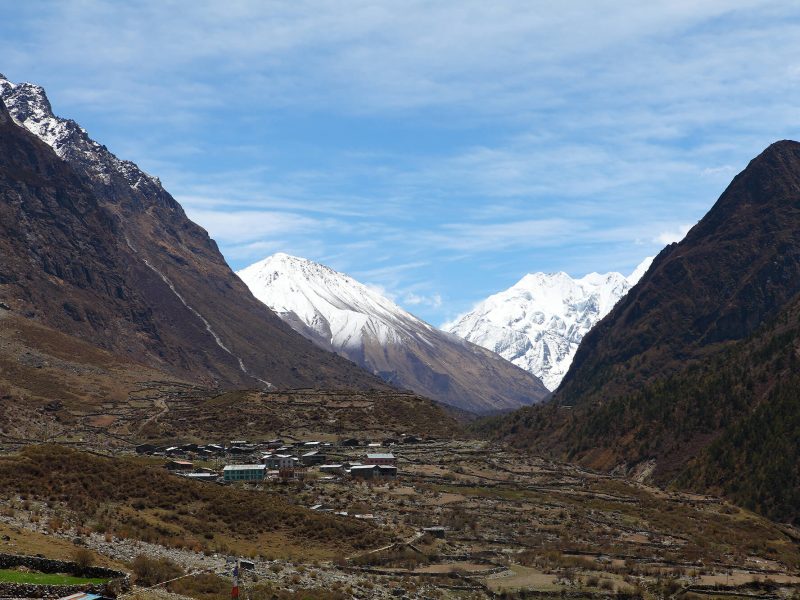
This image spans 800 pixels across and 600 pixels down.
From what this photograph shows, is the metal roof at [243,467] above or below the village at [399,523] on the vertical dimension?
above

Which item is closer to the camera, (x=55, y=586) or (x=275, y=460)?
(x=55, y=586)

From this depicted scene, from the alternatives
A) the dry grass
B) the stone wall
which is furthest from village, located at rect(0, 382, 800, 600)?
the stone wall

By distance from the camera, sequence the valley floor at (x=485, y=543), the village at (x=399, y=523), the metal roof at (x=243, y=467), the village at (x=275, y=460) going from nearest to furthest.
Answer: the valley floor at (x=485, y=543) < the village at (x=399, y=523) < the metal roof at (x=243, y=467) < the village at (x=275, y=460)

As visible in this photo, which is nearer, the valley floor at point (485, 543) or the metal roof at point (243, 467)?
the valley floor at point (485, 543)

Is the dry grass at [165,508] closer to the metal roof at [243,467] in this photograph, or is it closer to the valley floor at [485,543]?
the valley floor at [485,543]

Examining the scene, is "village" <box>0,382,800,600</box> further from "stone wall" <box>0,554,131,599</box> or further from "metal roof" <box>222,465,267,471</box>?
"stone wall" <box>0,554,131,599</box>

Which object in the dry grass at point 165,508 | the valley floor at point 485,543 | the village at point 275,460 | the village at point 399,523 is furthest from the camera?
the village at point 275,460

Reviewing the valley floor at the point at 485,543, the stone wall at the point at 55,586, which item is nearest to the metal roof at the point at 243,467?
the valley floor at the point at 485,543

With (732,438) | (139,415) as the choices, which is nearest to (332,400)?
(139,415)

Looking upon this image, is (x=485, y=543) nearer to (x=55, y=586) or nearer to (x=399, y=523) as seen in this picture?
(x=399, y=523)

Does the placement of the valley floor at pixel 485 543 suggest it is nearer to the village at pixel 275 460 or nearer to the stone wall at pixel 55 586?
the village at pixel 275 460

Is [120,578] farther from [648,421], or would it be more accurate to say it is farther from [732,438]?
[648,421]

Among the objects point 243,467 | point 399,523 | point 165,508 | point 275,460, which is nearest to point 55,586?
point 165,508
